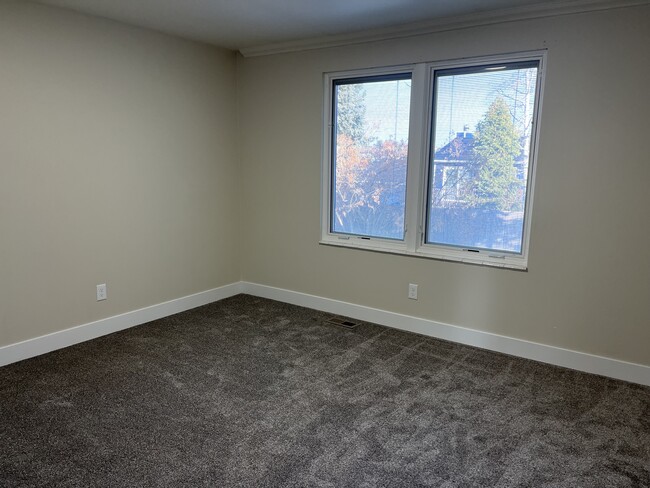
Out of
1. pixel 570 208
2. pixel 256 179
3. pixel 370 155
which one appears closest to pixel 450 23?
pixel 370 155

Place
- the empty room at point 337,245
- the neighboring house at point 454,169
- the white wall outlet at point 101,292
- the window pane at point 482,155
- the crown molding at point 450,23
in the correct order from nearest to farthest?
the empty room at point 337,245 → the crown molding at point 450,23 → the window pane at point 482,155 → the neighboring house at point 454,169 → the white wall outlet at point 101,292

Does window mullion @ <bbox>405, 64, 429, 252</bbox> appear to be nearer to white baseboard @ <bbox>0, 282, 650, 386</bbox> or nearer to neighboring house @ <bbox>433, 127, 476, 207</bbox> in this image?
neighboring house @ <bbox>433, 127, 476, 207</bbox>

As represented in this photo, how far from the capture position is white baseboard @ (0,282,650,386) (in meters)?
3.08

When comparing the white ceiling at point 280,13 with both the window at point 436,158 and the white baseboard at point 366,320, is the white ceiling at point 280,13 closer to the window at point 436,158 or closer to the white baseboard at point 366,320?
the window at point 436,158

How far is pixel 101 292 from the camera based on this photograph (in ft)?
11.9

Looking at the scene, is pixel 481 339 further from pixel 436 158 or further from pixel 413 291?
pixel 436 158

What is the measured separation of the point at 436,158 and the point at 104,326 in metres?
2.98

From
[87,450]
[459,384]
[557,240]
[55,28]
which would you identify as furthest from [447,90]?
[87,450]

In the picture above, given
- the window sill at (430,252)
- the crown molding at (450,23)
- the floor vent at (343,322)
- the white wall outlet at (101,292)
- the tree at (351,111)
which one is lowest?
the floor vent at (343,322)

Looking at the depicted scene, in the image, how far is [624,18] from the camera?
2.78 metres

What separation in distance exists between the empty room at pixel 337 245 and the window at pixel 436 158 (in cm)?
2

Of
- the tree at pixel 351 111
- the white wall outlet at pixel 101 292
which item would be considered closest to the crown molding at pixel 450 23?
the tree at pixel 351 111

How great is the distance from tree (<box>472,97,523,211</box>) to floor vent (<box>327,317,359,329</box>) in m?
1.45

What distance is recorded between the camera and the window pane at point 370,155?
3.77 meters
